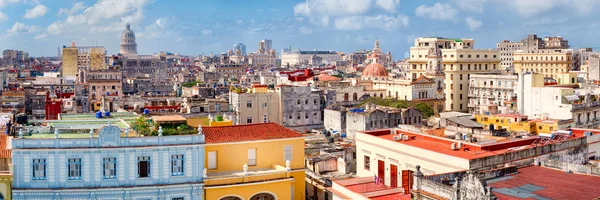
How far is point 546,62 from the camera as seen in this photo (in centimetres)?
12406

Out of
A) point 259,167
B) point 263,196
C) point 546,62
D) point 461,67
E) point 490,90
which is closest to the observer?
point 263,196

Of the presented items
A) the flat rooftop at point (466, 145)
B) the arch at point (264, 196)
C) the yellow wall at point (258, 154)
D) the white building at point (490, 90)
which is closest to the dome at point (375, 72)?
the white building at point (490, 90)

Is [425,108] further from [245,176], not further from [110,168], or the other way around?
[110,168]

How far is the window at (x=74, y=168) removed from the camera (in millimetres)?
Result: 32744

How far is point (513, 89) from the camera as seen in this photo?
8506 cm

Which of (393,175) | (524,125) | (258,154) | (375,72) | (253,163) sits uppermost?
(375,72)

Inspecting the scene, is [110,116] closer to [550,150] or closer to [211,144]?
[211,144]

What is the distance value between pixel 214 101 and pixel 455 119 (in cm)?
3136

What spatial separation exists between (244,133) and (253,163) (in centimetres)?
182

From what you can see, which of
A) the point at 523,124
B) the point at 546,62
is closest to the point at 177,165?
the point at 523,124

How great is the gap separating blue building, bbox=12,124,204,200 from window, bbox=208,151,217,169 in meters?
1.74

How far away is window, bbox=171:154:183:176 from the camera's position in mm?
33812

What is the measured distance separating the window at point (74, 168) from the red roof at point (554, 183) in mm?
19636

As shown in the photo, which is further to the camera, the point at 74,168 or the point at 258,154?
the point at 258,154
